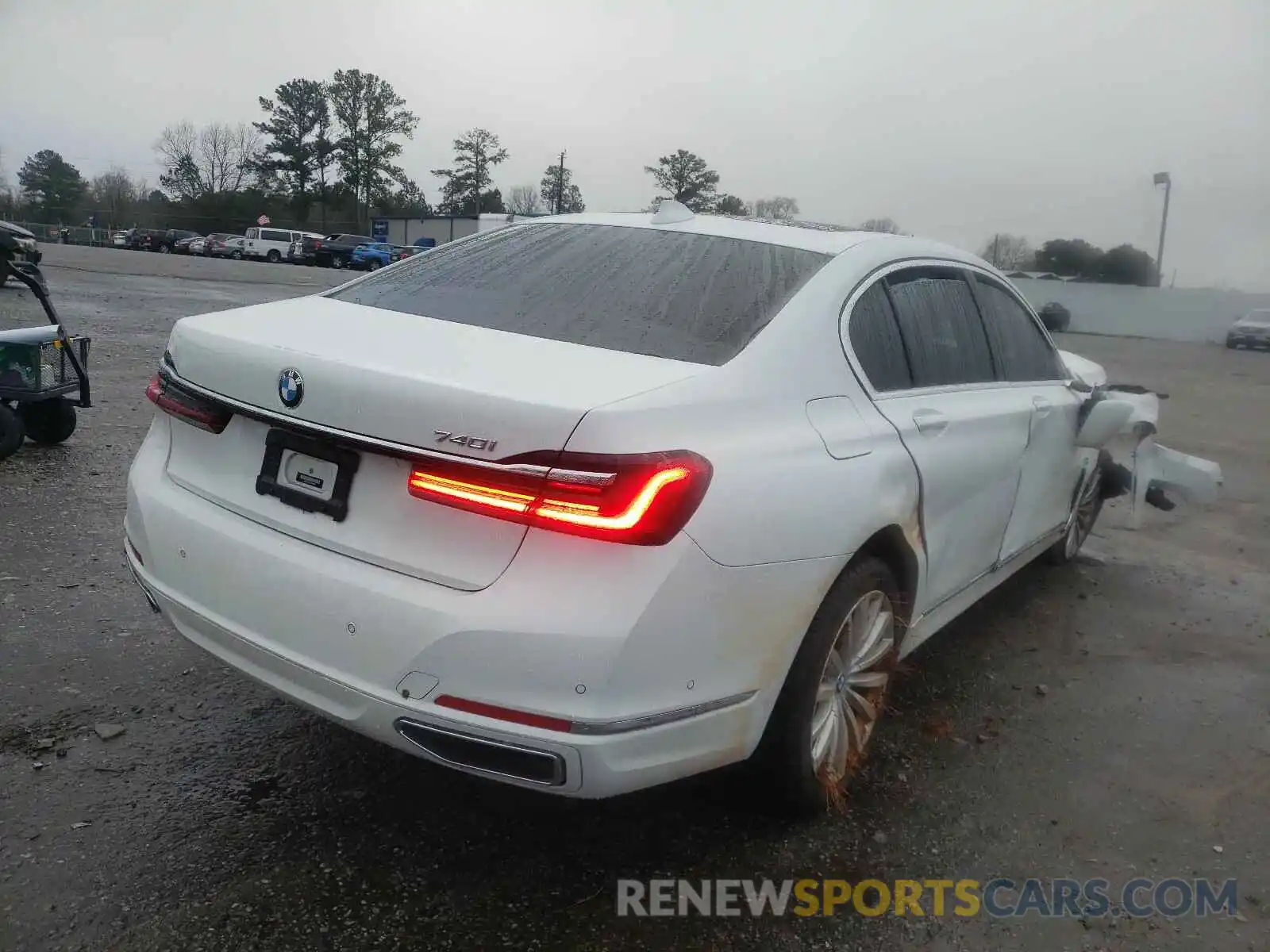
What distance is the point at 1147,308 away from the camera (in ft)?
143

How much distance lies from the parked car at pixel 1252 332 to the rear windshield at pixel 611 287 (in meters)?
38.7

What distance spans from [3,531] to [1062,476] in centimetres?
489

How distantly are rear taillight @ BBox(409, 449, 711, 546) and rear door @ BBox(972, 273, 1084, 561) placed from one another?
92.3 inches

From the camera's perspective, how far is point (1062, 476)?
15.9 feet

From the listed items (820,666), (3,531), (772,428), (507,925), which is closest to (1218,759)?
(820,666)

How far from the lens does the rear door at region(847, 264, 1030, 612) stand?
318 cm

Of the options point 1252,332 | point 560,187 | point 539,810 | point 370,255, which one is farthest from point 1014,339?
point 560,187

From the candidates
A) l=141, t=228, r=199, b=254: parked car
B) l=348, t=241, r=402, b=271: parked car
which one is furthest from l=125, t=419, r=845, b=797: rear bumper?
l=141, t=228, r=199, b=254: parked car

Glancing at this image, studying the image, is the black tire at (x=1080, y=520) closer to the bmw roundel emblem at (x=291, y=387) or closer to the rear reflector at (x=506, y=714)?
the rear reflector at (x=506, y=714)

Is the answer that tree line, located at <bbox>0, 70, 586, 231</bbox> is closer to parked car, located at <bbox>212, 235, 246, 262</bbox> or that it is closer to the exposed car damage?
parked car, located at <bbox>212, 235, 246, 262</bbox>

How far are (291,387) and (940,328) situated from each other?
223 centimetres

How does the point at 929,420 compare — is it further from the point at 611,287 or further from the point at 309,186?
the point at 309,186

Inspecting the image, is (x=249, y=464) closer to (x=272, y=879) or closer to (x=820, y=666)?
(x=272, y=879)

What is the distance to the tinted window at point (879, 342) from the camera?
10.2 feet
